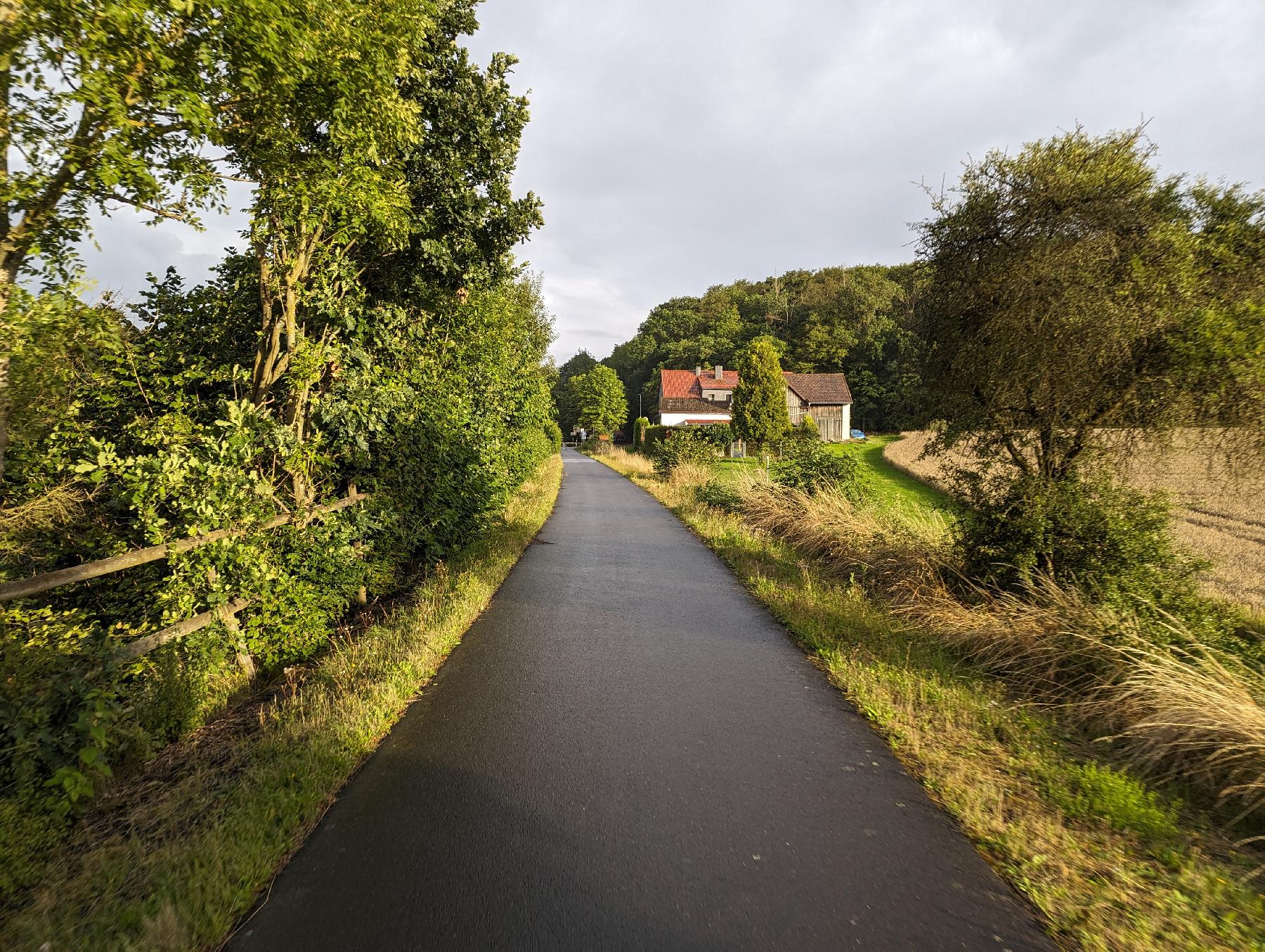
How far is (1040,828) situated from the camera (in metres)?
3.04

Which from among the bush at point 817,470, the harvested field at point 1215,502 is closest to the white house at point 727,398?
the harvested field at point 1215,502

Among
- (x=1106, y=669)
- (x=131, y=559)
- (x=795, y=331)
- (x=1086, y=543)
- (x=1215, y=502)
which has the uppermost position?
(x=795, y=331)

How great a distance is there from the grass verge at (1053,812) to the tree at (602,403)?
221ft

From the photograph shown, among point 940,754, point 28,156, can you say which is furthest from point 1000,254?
point 28,156

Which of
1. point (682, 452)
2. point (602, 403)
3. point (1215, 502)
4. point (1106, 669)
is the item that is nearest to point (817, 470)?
point (1106, 669)

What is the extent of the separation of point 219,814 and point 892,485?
1011 inches

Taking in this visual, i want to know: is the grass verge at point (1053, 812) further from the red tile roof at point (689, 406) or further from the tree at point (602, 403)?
the tree at point (602, 403)

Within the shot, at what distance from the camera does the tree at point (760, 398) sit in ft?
137

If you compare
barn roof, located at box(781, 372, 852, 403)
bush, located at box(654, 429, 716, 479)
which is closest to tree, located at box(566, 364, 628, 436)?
barn roof, located at box(781, 372, 852, 403)

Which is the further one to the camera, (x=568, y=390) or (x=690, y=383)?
(x=568, y=390)

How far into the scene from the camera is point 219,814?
3100 millimetres

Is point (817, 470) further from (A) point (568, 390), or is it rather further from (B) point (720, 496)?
(A) point (568, 390)

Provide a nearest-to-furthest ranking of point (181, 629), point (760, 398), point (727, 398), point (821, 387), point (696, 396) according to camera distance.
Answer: point (181, 629), point (760, 398), point (821, 387), point (727, 398), point (696, 396)

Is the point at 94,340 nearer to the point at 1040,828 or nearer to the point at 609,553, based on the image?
the point at 1040,828
